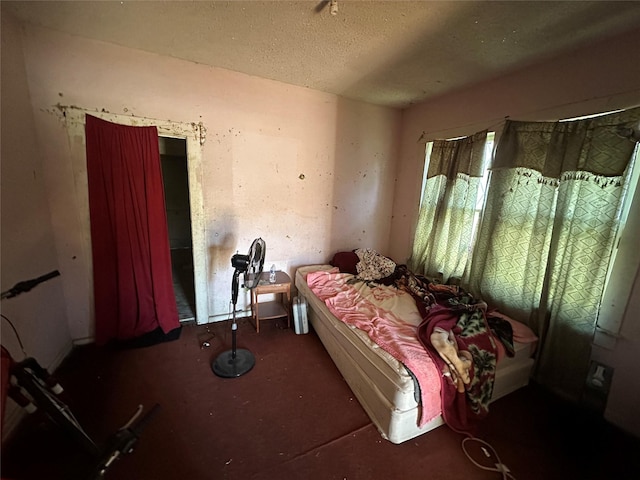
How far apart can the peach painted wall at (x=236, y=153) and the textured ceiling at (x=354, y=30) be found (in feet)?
0.63

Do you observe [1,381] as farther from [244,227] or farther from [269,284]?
[244,227]

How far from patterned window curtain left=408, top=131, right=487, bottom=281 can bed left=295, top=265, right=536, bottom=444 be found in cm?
71

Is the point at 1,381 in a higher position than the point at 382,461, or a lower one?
higher

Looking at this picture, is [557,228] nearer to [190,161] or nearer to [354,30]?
[354,30]

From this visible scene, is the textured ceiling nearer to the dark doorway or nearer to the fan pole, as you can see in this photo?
the fan pole

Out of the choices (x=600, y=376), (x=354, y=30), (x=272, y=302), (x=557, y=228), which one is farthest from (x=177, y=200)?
(x=600, y=376)

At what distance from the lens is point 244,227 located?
2.67 meters

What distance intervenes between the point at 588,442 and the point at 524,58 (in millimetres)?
2615

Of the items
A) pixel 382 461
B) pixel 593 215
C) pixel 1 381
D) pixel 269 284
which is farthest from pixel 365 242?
pixel 1 381

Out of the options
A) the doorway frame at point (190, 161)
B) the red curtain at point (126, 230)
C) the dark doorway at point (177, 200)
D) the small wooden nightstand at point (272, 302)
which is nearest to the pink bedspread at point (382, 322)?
the small wooden nightstand at point (272, 302)

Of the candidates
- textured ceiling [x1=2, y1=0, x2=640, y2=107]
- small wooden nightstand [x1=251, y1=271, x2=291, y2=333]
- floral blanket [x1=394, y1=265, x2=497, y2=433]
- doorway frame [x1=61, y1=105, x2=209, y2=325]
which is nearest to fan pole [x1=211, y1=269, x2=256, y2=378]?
small wooden nightstand [x1=251, y1=271, x2=291, y2=333]

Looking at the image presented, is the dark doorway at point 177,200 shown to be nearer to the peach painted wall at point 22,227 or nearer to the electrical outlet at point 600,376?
the peach painted wall at point 22,227

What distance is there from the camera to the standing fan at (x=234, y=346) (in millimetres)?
1894

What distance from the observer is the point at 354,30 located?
5.37 feet
